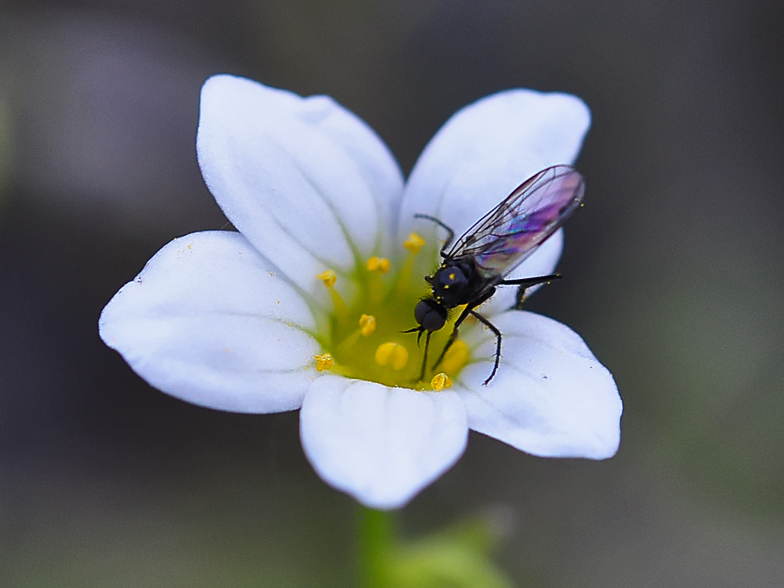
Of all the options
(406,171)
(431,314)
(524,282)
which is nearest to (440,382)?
(431,314)

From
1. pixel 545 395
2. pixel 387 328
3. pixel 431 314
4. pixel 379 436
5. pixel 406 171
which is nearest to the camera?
pixel 379 436

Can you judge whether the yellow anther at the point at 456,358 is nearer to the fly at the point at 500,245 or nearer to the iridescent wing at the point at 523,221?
the fly at the point at 500,245

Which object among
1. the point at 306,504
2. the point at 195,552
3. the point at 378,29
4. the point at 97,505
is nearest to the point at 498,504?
the point at 306,504

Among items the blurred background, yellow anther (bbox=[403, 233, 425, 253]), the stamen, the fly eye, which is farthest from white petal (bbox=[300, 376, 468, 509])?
the blurred background

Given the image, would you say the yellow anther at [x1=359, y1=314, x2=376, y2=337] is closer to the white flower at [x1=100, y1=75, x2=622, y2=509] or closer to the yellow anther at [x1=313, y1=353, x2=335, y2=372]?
the white flower at [x1=100, y1=75, x2=622, y2=509]

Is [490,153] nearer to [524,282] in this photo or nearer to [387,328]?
[524,282]

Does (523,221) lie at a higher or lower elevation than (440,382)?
higher

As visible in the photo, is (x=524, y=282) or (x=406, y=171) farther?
(x=406, y=171)
